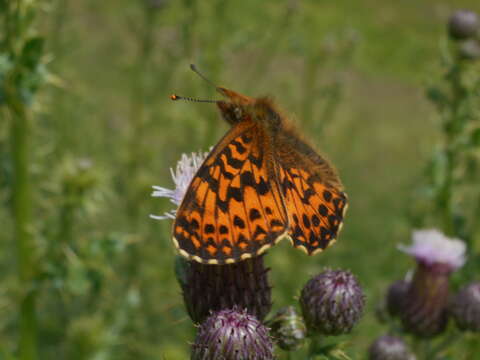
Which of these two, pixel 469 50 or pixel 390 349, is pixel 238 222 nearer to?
pixel 390 349

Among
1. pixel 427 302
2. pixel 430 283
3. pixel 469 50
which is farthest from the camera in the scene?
pixel 469 50

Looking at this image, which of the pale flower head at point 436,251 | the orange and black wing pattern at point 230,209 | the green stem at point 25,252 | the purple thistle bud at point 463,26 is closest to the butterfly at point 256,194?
the orange and black wing pattern at point 230,209

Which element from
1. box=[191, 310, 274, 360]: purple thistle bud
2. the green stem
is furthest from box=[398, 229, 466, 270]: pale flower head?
the green stem

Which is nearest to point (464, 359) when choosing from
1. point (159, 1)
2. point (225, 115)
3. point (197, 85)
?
point (225, 115)

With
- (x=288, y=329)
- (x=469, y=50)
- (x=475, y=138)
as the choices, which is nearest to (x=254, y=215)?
(x=288, y=329)

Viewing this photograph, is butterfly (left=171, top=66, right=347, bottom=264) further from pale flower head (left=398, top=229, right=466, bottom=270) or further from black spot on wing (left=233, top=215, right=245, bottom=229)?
pale flower head (left=398, top=229, right=466, bottom=270)

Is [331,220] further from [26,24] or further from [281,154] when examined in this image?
[26,24]
